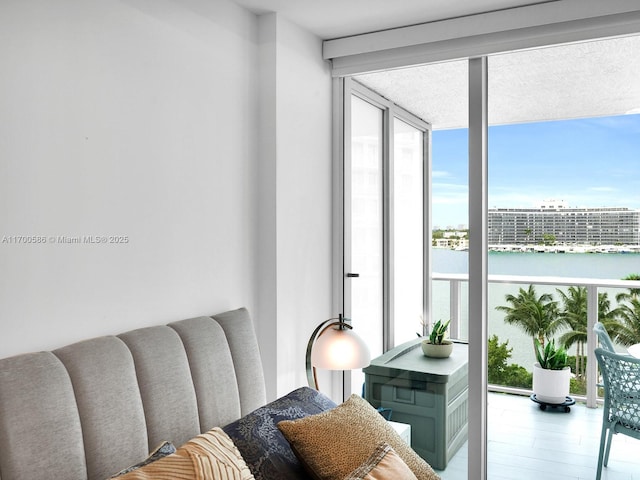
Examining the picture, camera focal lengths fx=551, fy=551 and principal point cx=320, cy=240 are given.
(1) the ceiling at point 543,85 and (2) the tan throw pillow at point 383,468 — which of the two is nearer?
(2) the tan throw pillow at point 383,468

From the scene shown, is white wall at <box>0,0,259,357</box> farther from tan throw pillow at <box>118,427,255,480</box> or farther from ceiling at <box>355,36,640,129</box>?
ceiling at <box>355,36,640,129</box>

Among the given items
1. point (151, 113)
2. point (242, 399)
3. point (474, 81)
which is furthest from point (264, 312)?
point (474, 81)

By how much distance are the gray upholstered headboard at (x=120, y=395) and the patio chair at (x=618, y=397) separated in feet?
5.42

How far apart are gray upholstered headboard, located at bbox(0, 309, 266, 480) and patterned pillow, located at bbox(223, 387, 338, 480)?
279mm

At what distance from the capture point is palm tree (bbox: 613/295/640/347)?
8.54 feet

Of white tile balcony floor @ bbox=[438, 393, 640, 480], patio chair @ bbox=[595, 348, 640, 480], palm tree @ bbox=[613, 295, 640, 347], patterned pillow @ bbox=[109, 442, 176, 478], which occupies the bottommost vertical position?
white tile balcony floor @ bbox=[438, 393, 640, 480]

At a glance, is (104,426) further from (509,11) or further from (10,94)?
(509,11)

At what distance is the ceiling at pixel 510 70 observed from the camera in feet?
8.58

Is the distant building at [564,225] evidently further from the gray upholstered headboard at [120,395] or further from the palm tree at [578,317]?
the gray upholstered headboard at [120,395]

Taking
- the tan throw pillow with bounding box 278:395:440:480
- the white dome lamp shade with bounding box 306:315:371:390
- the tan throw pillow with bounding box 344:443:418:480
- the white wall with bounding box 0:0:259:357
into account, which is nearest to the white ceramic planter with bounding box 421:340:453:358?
the white dome lamp shade with bounding box 306:315:371:390

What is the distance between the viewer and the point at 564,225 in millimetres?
2738

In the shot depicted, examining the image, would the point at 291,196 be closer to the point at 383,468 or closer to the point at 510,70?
the point at 510,70

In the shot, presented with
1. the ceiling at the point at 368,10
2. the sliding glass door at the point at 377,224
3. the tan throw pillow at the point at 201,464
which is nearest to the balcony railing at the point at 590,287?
the sliding glass door at the point at 377,224

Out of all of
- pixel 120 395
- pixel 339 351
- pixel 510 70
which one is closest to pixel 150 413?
pixel 120 395
